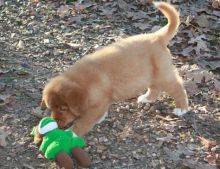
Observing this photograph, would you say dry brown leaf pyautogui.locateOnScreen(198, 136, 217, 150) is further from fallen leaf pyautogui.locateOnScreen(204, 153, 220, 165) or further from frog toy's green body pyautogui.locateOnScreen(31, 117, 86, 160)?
frog toy's green body pyautogui.locateOnScreen(31, 117, 86, 160)

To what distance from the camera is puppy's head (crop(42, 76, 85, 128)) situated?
445 cm

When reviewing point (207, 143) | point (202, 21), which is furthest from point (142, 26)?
point (207, 143)

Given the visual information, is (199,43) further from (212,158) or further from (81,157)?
(81,157)

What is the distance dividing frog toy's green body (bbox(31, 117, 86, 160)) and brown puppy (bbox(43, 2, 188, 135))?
0.13m

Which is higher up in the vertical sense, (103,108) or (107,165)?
(103,108)

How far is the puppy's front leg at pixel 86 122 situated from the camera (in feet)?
15.4

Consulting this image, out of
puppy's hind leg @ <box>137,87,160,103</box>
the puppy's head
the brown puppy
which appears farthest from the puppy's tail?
the puppy's head

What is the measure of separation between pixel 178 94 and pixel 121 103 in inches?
24.0

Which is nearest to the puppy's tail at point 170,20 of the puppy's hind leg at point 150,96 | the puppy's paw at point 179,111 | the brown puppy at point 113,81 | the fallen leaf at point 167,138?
the brown puppy at point 113,81

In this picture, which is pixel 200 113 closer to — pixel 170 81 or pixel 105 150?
pixel 170 81

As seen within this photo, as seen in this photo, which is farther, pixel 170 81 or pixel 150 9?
pixel 150 9

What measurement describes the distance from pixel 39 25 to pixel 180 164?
10.4ft

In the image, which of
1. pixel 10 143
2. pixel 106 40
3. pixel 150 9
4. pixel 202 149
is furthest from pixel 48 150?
pixel 150 9

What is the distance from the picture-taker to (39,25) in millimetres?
6918
